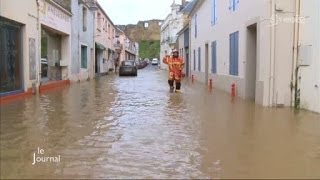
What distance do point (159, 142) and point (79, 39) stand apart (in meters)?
21.2

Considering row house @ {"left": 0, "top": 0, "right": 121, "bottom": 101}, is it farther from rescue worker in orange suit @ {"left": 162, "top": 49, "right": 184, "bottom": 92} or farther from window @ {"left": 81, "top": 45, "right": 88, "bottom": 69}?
rescue worker in orange suit @ {"left": 162, "top": 49, "right": 184, "bottom": 92}

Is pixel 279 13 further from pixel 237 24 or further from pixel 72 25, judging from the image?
pixel 72 25

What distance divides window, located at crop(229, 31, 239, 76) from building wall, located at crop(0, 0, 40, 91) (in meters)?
7.80

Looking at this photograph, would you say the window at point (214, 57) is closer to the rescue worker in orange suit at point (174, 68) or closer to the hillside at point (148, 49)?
the rescue worker in orange suit at point (174, 68)

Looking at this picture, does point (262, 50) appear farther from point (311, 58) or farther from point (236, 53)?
point (236, 53)

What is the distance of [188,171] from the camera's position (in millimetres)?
5688

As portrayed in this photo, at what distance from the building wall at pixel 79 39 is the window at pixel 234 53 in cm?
1030

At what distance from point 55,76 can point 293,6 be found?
14.3 m

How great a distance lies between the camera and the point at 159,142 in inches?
298

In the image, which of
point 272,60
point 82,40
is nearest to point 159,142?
point 272,60

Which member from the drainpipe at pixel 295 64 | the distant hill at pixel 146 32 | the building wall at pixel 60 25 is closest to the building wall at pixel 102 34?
the building wall at pixel 60 25

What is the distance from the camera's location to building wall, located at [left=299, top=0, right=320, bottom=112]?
38.6 ft

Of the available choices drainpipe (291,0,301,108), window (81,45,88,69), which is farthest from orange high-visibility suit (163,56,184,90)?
window (81,45,88,69)

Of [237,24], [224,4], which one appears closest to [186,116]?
[237,24]
